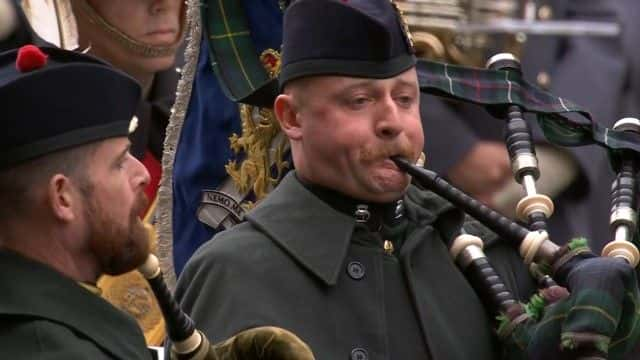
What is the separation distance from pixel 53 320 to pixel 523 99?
5.48ft

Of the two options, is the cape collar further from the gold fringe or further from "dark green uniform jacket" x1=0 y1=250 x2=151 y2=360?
the gold fringe

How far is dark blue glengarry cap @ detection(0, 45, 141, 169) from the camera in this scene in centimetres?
557

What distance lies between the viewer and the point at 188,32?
7.56 metres

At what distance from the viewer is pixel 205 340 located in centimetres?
581

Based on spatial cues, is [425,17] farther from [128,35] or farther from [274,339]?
[274,339]

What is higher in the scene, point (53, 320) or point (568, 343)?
point (568, 343)

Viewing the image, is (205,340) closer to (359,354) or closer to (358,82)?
(359,354)

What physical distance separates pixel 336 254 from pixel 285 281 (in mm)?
151

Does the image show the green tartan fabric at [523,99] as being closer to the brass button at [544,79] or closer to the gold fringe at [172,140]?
the gold fringe at [172,140]

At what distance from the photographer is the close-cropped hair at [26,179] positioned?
220 inches

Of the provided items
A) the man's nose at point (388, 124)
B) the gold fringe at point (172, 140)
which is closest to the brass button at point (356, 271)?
the man's nose at point (388, 124)

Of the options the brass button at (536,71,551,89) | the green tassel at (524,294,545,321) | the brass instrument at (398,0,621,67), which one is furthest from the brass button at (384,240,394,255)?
the brass button at (536,71,551,89)

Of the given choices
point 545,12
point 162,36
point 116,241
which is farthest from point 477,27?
point 116,241

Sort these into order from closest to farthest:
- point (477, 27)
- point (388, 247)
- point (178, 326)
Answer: point (178, 326) < point (388, 247) < point (477, 27)
